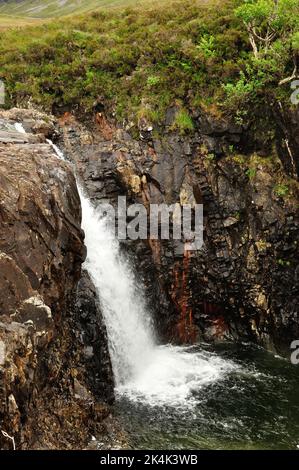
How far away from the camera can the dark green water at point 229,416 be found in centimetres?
1421

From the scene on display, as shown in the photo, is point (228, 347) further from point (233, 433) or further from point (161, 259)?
point (233, 433)

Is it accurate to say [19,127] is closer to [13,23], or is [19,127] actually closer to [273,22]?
[273,22]

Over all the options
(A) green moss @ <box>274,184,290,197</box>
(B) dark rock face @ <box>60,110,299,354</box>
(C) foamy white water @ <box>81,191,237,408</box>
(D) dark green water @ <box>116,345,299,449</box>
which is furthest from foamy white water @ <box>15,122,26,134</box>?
(D) dark green water @ <box>116,345,299,449</box>

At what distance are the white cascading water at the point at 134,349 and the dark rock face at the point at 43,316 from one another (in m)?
1.99

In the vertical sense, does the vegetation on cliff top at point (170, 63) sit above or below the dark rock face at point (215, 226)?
above

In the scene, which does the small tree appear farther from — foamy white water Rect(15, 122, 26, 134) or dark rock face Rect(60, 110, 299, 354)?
foamy white water Rect(15, 122, 26, 134)

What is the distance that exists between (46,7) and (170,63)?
98370 millimetres

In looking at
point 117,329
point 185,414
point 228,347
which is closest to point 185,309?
point 228,347

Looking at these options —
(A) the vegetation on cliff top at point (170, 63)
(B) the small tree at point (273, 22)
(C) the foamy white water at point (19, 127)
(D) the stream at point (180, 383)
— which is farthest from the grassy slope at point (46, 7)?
(D) the stream at point (180, 383)

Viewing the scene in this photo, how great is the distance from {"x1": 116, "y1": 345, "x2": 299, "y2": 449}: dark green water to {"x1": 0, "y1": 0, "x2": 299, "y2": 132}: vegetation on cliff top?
1221cm

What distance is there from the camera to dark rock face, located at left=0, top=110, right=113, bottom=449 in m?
10.8

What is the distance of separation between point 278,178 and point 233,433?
1203 cm

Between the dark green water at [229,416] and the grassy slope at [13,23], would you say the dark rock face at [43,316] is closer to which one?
the dark green water at [229,416]

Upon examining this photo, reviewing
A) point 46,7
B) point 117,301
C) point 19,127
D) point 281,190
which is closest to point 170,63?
point 19,127
